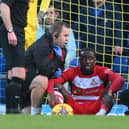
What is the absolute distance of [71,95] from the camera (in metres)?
6.30

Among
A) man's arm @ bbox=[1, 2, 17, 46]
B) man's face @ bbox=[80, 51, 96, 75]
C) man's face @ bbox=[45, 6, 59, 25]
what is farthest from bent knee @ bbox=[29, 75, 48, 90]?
man's face @ bbox=[45, 6, 59, 25]

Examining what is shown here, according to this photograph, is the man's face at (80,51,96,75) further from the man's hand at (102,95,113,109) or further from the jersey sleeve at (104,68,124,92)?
the man's hand at (102,95,113,109)

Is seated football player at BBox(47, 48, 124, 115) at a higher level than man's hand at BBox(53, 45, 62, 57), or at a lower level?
Result: lower

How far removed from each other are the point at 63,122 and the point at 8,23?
1.94 metres

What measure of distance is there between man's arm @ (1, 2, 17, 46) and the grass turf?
149cm

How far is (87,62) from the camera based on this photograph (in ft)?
21.0

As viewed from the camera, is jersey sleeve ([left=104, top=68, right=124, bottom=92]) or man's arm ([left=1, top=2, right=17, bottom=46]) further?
jersey sleeve ([left=104, top=68, right=124, bottom=92])

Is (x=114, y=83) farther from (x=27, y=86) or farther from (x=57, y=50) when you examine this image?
(x=27, y=86)

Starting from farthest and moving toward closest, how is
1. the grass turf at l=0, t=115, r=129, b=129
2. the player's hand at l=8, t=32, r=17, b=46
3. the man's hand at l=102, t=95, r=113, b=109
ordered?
1. the man's hand at l=102, t=95, r=113, b=109
2. the player's hand at l=8, t=32, r=17, b=46
3. the grass turf at l=0, t=115, r=129, b=129

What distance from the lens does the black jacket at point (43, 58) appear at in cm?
636

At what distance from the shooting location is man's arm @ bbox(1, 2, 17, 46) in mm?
5629

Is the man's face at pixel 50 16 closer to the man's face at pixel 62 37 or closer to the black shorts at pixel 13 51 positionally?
the man's face at pixel 62 37

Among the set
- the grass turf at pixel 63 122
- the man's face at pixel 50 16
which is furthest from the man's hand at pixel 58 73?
the grass turf at pixel 63 122

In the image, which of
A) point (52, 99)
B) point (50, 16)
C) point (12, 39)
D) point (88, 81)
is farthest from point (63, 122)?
point (50, 16)
